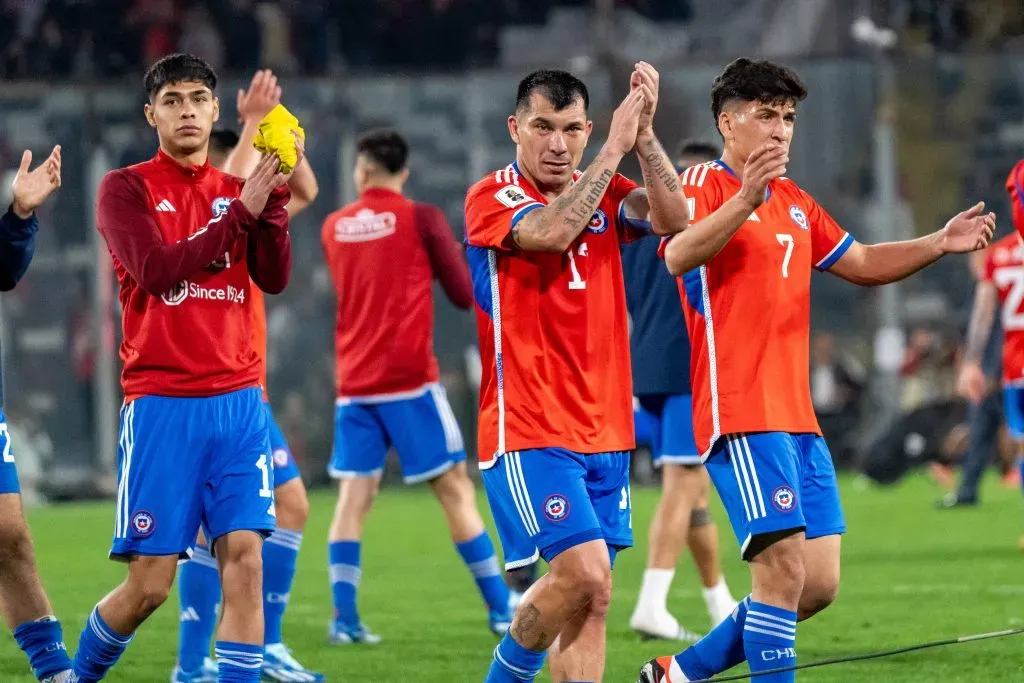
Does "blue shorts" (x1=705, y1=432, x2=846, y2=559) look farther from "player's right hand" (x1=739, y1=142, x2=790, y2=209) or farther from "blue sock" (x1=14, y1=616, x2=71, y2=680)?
"blue sock" (x1=14, y1=616, x2=71, y2=680)

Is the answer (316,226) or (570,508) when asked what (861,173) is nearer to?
(316,226)

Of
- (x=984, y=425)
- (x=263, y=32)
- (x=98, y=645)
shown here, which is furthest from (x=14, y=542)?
(x=263, y=32)

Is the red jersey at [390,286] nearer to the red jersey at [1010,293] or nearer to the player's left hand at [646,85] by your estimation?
the player's left hand at [646,85]

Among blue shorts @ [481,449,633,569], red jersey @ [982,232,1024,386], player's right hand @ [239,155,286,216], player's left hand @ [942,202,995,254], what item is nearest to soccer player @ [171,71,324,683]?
player's right hand @ [239,155,286,216]

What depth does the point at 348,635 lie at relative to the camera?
8.73m

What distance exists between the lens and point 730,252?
235 inches

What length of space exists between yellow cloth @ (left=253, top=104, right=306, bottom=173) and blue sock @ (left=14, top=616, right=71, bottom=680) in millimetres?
2048

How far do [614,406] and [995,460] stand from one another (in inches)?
666

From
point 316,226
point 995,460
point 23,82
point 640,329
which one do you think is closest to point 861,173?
point 995,460

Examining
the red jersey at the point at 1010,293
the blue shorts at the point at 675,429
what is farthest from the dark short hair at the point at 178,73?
the red jersey at the point at 1010,293

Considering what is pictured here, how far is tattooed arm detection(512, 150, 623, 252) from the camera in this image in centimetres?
540

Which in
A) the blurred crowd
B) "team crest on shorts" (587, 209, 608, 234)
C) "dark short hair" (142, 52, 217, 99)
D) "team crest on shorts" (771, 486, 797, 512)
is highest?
the blurred crowd

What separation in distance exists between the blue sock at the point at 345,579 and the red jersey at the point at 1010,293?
480cm

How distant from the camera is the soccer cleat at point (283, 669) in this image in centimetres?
748
